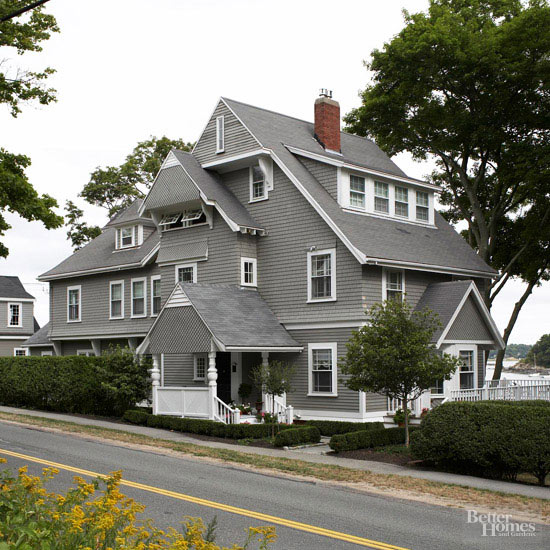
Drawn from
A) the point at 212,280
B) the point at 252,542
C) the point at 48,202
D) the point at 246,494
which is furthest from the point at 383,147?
the point at 252,542

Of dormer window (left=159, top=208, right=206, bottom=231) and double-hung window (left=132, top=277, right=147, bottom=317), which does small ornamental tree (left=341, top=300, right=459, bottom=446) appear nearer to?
dormer window (left=159, top=208, right=206, bottom=231)

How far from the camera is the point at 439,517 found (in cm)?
1124

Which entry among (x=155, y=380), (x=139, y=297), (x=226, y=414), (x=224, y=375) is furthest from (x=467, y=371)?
(x=139, y=297)

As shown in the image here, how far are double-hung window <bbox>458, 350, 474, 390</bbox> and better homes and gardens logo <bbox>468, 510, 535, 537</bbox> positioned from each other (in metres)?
15.6

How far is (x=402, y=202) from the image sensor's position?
2923cm

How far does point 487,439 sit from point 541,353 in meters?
102

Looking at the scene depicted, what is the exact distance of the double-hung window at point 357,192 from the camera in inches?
1071

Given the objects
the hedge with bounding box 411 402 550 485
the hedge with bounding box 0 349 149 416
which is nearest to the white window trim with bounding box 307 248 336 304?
the hedge with bounding box 0 349 149 416

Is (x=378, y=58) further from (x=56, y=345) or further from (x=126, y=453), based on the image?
(x=126, y=453)

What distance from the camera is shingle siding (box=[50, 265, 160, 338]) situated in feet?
109

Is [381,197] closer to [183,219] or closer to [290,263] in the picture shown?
[290,263]

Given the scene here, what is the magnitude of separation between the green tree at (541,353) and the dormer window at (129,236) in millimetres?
84159

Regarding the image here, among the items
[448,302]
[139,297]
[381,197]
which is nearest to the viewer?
[448,302]

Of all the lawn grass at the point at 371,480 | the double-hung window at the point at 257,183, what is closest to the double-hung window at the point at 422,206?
the double-hung window at the point at 257,183
